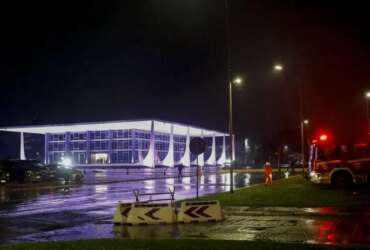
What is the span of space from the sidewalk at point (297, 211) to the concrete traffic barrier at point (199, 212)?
6.31ft

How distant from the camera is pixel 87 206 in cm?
2227

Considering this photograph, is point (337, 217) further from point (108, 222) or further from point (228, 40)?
point (228, 40)

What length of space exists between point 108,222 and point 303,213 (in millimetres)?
6467

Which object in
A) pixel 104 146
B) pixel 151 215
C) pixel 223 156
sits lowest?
pixel 151 215

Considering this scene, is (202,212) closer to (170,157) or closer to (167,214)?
(167,214)

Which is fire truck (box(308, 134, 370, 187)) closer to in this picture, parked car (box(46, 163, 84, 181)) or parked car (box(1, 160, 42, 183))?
parked car (box(46, 163, 84, 181))

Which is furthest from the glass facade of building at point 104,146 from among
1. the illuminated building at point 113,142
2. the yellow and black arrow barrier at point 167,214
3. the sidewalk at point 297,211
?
the yellow and black arrow barrier at point 167,214

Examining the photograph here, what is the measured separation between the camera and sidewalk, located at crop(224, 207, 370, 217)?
1670cm

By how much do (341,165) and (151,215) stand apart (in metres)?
14.3

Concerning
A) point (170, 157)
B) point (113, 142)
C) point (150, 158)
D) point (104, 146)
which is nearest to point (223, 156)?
point (170, 157)

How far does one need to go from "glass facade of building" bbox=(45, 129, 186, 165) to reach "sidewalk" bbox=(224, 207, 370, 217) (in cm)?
7551

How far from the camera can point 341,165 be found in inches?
1043

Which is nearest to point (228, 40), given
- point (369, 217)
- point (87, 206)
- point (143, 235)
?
point (87, 206)

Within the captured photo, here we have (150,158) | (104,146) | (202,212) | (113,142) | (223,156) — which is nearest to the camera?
(202,212)
